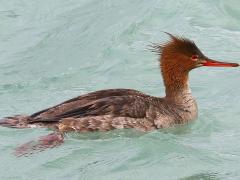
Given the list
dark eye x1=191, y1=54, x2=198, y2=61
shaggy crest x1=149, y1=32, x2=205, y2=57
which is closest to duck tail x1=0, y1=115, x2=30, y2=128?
shaggy crest x1=149, y1=32, x2=205, y2=57

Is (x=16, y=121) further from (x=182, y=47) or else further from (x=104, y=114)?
(x=182, y=47)

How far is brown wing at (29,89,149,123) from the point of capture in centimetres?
1015

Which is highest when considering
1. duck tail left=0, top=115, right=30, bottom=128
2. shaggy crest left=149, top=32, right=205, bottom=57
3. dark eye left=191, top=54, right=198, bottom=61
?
shaggy crest left=149, top=32, right=205, bottom=57

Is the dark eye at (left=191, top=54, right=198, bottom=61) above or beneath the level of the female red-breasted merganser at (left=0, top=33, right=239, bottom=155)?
above

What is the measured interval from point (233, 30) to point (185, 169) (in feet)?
17.8

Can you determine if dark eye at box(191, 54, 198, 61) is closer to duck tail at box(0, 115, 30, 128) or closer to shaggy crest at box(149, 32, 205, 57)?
shaggy crest at box(149, 32, 205, 57)

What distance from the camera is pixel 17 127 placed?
10164 mm

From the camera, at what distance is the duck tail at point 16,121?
1016 cm

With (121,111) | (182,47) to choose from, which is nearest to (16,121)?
(121,111)

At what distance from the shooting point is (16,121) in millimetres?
10250

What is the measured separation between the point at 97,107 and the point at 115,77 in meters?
2.42

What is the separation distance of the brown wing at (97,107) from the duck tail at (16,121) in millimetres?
91

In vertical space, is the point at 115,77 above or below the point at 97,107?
above

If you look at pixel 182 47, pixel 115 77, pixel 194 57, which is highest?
pixel 182 47
